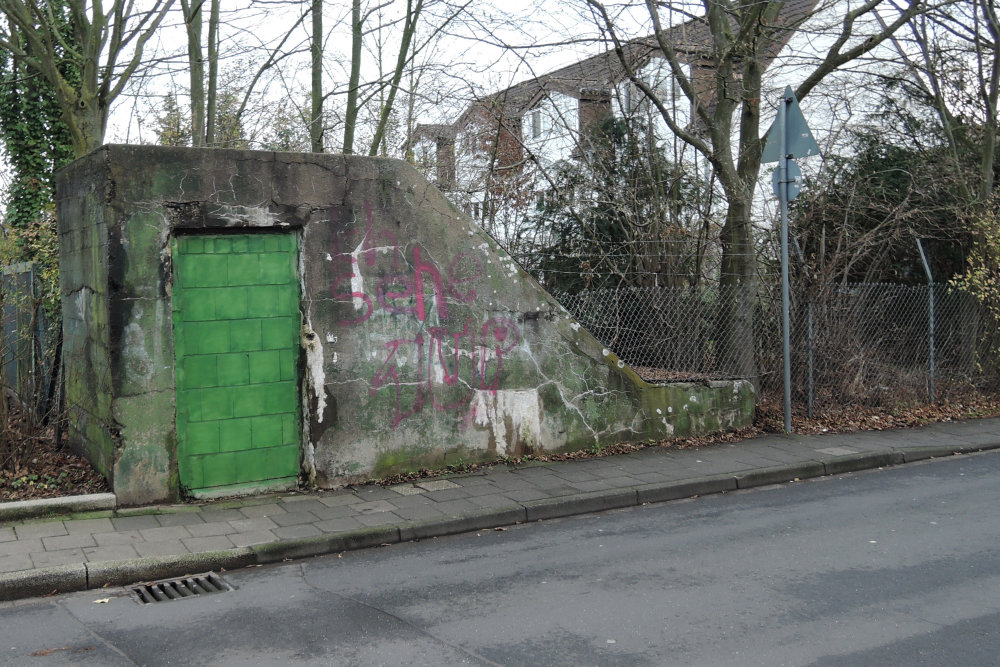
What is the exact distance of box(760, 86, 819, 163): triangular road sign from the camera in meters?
9.20

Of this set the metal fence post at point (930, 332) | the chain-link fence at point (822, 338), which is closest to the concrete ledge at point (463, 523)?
the chain-link fence at point (822, 338)

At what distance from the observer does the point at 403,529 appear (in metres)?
6.20

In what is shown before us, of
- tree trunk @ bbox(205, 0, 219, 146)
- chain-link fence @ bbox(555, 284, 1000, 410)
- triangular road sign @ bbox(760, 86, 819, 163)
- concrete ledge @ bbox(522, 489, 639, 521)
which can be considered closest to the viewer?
concrete ledge @ bbox(522, 489, 639, 521)

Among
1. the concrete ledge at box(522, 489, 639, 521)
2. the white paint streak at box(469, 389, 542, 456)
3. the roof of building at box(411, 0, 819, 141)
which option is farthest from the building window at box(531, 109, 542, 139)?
the concrete ledge at box(522, 489, 639, 521)

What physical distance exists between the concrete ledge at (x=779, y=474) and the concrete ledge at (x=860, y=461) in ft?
0.47

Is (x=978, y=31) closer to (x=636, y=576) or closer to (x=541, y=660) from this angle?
(x=636, y=576)

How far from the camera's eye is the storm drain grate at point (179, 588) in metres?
5.01

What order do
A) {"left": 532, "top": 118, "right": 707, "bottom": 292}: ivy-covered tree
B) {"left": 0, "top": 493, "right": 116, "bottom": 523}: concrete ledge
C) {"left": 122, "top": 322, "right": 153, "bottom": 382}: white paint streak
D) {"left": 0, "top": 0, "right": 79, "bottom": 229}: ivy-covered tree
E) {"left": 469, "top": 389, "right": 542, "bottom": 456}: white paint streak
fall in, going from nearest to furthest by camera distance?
{"left": 0, "top": 493, "right": 116, "bottom": 523}: concrete ledge
{"left": 122, "top": 322, "right": 153, "bottom": 382}: white paint streak
{"left": 469, "top": 389, "right": 542, "bottom": 456}: white paint streak
{"left": 532, "top": 118, "right": 707, "bottom": 292}: ivy-covered tree
{"left": 0, "top": 0, "right": 79, "bottom": 229}: ivy-covered tree

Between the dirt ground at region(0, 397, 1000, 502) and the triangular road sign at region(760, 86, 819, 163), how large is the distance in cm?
315

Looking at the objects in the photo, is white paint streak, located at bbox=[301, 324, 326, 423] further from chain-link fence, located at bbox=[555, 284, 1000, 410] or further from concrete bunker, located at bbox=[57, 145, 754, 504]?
chain-link fence, located at bbox=[555, 284, 1000, 410]

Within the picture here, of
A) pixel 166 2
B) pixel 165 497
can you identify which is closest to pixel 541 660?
pixel 165 497

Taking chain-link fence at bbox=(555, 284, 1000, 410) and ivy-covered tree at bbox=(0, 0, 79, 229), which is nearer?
chain-link fence at bbox=(555, 284, 1000, 410)

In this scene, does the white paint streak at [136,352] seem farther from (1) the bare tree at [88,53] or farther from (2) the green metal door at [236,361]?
(1) the bare tree at [88,53]

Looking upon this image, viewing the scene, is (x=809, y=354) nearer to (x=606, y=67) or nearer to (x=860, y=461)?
(x=860, y=461)
